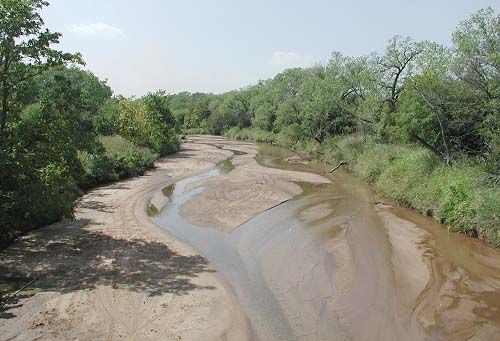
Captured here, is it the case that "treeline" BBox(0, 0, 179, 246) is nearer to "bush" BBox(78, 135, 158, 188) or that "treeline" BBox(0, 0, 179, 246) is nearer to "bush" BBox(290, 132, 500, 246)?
"bush" BBox(78, 135, 158, 188)

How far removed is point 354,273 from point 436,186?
8930 mm

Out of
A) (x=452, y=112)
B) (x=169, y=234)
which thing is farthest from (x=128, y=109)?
(x=452, y=112)

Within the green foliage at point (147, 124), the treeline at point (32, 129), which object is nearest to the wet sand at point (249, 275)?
the treeline at point (32, 129)

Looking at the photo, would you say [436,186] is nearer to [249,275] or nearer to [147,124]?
[249,275]

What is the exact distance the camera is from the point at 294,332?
9758 millimetres

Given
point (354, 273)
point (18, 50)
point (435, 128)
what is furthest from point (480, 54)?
point (18, 50)

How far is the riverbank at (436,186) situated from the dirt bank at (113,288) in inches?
420

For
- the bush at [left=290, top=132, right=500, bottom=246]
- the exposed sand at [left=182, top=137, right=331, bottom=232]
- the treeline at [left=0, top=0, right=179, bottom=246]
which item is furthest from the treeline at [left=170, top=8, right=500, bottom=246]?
the treeline at [left=0, top=0, right=179, bottom=246]

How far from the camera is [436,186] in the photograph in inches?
777

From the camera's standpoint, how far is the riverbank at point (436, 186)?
15.9 m

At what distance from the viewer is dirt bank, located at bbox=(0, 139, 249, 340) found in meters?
9.48

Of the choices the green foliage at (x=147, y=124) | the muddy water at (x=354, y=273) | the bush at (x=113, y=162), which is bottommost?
the muddy water at (x=354, y=273)

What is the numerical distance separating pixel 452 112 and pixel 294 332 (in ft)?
55.0

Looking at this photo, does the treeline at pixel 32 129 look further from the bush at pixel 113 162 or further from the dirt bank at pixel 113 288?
the bush at pixel 113 162
